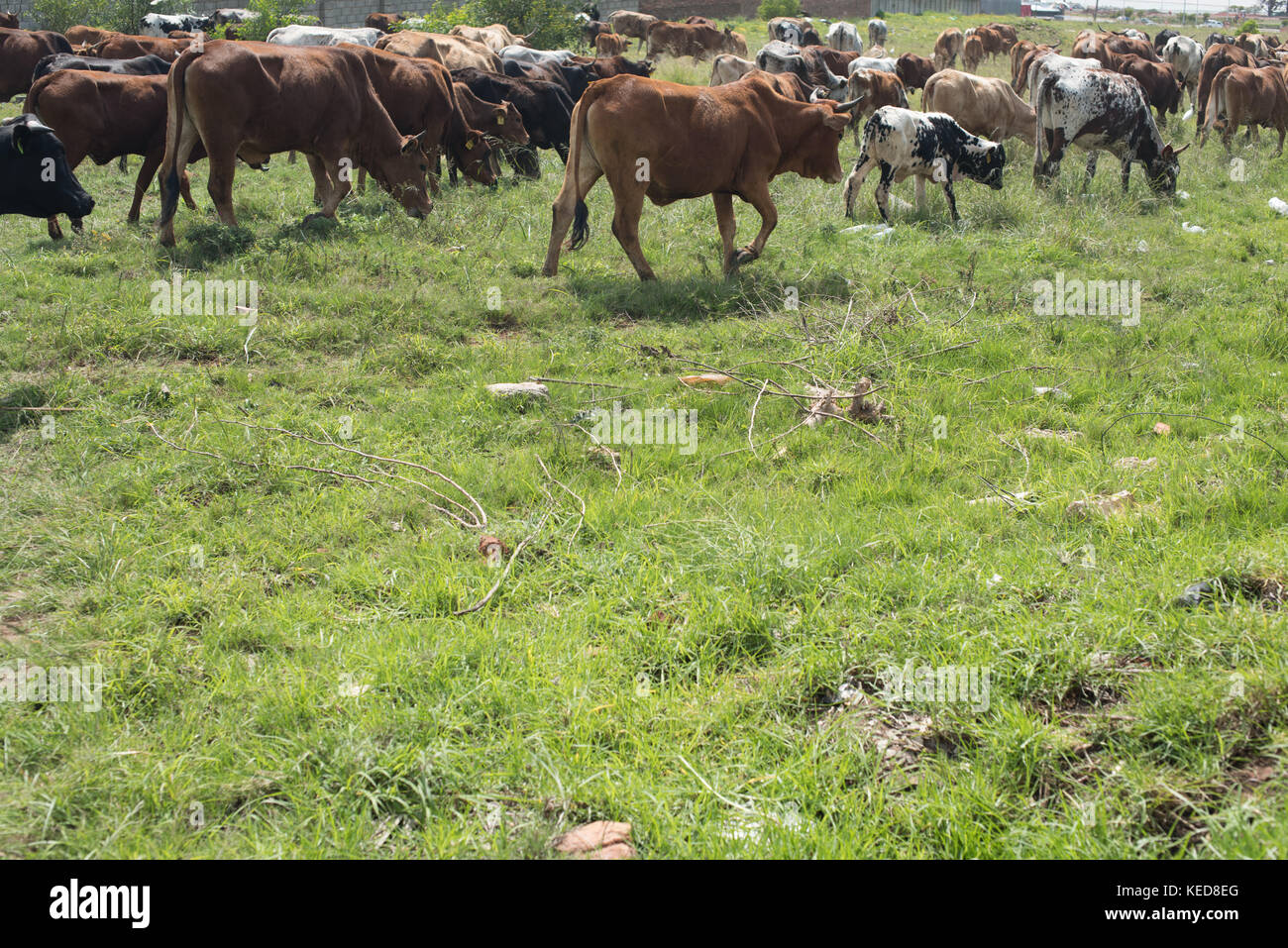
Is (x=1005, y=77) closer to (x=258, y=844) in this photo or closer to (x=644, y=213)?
(x=644, y=213)

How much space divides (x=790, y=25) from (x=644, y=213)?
25.9 meters

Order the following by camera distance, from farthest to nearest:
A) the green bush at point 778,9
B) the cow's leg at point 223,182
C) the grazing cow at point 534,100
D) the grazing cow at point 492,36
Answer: the green bush at point 778,9 < the grazing cow at point 492,36 < the grazing cow at point 534,100 < the cow's leg at point 223,182

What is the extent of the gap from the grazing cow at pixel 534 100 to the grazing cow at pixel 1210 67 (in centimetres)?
1311

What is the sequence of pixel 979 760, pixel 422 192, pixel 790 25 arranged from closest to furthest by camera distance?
pixel 979 760 < pixel 422 192 < pixel 790 25

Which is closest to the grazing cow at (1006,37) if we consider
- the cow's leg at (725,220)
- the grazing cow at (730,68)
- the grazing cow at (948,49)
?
the grazing cow at (948,49)

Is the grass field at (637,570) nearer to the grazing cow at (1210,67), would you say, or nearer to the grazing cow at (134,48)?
the grazing cow at (134,48)

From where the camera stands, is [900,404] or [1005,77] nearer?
[900,404]

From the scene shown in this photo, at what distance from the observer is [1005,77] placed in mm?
31141

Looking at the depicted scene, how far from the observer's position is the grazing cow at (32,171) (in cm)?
856

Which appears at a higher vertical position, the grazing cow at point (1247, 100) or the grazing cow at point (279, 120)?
the grazing cow at point (1247, 100)

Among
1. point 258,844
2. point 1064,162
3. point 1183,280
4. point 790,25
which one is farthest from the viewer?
point 790,25

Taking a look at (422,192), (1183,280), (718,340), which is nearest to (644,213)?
(422,192)

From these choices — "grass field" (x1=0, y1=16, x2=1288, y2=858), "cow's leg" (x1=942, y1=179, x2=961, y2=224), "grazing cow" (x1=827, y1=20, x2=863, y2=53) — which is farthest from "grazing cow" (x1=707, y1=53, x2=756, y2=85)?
"grazing cow" (x1=827, y1=20, x2=863, y2=53)

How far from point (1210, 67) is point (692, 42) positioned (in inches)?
661
